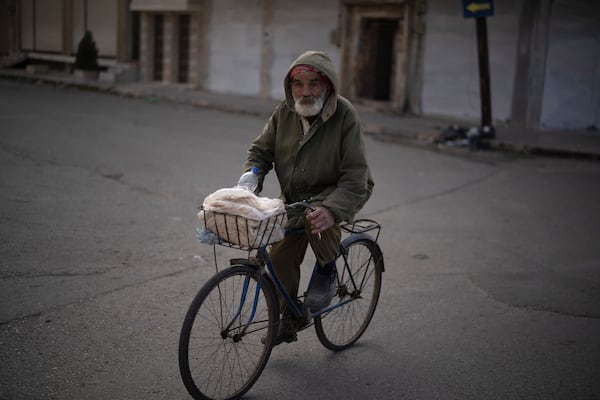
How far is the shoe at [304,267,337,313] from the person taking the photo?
3793mm

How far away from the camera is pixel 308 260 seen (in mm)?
5969

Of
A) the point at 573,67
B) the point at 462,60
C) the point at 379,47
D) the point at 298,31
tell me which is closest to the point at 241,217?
the point at 573,67

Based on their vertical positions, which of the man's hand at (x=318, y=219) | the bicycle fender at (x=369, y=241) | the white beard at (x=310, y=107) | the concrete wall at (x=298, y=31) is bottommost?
the bicycle fender at (x=369, y=241)

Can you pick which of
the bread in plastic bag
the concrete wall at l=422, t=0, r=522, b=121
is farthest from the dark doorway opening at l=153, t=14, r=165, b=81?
the bread in plastic bag

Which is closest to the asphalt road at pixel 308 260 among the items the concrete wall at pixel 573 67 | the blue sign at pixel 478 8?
the blue sign at pixel 478 8

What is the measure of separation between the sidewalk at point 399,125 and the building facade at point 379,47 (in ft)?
2.17

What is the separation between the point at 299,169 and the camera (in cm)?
363

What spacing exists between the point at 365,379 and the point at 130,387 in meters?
1.33

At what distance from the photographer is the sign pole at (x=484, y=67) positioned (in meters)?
13.4

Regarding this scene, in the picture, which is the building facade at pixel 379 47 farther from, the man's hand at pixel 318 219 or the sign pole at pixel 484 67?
the man's hand at pixel 318 219

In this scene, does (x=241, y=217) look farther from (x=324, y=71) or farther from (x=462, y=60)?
(x=462, y=60)

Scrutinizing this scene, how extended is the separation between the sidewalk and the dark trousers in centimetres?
1001

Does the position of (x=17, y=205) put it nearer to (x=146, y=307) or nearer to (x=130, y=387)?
(x=146, y=307)

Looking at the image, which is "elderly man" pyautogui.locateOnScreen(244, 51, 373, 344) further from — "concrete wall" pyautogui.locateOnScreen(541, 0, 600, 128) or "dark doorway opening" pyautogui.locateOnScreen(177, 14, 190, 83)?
"dark doorway opening" pyautogui.locateOnScreen(177, 14, 190, 83)
